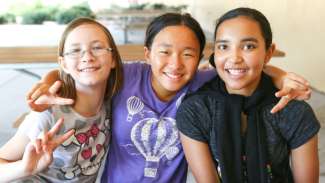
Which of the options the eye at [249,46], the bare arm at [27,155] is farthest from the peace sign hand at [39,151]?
the eye at [249,46]

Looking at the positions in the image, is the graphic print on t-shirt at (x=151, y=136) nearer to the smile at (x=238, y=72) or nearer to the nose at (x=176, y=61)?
the nose at (x=176, y=61)

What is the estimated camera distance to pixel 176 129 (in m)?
1.51

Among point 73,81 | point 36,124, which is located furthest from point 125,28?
point 36,124

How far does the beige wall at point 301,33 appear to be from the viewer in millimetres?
4789

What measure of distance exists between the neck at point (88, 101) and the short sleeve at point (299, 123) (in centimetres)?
71

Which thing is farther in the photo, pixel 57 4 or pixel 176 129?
pixel 57 4

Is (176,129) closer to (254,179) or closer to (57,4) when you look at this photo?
(254,179)

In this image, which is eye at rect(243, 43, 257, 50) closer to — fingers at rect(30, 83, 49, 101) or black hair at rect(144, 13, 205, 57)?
black hair at rect(144, 13, 205, 57)

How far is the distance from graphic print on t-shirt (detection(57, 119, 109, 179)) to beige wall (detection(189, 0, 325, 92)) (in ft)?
12.5

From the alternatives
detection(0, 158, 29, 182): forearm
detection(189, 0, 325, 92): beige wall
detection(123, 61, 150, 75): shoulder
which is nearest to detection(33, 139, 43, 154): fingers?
detection(0, 158, 29, 182): forearm

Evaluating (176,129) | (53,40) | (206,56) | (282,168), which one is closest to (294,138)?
(282,168)

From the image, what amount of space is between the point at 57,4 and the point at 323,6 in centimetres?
375

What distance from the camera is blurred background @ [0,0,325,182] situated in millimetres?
4105

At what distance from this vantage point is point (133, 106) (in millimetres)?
1521
